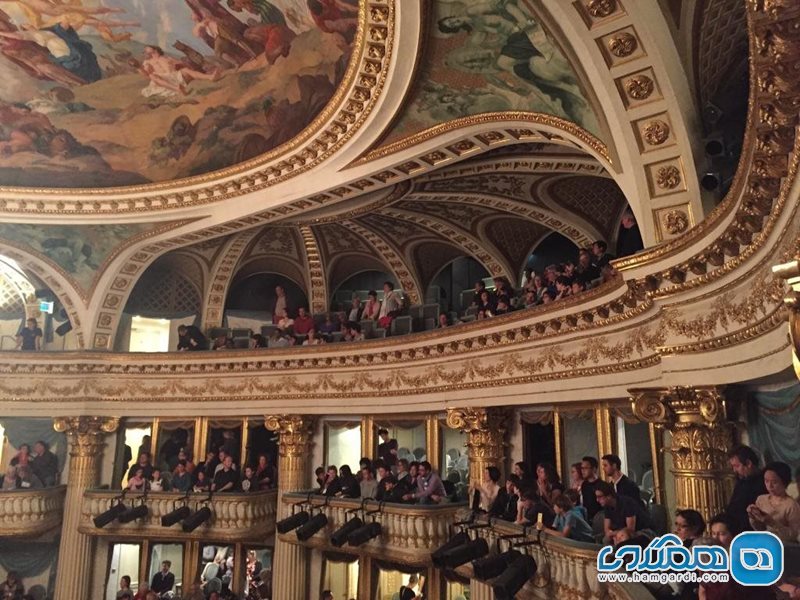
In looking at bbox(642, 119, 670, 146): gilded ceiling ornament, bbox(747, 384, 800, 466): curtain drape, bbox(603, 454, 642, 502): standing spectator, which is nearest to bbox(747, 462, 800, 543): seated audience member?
bbox(747, 384, 800, 466): curtain drape

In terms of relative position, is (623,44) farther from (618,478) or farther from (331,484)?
(331,484)

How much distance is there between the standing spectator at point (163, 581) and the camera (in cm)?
1449

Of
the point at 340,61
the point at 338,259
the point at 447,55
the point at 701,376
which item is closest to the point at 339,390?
the point at 338,259

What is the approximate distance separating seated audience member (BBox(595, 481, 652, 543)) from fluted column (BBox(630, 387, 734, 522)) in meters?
0.40

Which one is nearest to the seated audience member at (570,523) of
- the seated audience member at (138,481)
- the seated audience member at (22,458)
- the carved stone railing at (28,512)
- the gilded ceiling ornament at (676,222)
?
the gilded ceiling ornament at (676,222)

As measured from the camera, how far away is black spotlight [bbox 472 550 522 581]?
6.96m

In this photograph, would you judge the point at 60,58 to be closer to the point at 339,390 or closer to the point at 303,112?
the point at 303,112

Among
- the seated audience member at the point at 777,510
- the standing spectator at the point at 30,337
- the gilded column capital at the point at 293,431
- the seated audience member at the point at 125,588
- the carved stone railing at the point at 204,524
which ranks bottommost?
the seated audience member at the point at 125,588

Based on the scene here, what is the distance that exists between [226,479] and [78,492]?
167 inches

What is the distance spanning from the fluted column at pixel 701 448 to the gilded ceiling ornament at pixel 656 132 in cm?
250

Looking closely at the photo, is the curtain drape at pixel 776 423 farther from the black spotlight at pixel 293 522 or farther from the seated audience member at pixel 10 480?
the seated audience member at pixel 10 480

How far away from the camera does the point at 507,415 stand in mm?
11062

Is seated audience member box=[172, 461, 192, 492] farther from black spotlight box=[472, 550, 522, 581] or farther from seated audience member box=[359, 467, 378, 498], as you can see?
black spotlight box=[472, 550, 522, 581]

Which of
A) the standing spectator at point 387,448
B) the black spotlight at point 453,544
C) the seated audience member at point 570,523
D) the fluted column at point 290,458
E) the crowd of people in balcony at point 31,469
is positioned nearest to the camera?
the seated audience member at point 570,523
